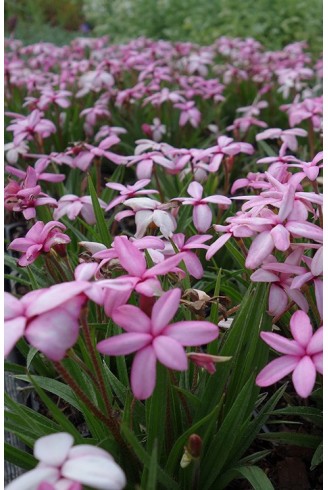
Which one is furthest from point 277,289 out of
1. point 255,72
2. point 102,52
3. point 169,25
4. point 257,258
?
point 169,25

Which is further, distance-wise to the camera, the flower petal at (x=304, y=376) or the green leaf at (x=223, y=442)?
the green leaf at (x=223, y=442)

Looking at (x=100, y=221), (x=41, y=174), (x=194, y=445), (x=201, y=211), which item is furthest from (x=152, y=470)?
(x=41, y=174)

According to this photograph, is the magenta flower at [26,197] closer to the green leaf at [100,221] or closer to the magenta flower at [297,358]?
the green leaf at [100,221]

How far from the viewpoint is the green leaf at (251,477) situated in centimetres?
75

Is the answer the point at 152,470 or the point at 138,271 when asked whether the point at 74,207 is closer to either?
the point at 138,271

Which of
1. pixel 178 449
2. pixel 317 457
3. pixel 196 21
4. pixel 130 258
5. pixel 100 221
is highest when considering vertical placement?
pixel 196 21

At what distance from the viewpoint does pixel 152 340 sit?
568 millimetres

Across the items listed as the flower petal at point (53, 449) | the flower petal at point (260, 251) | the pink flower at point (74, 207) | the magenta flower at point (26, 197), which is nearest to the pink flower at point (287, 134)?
the pink flower at point (74, 207)

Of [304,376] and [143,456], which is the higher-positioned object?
[304,376]

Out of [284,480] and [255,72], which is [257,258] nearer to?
[284,480]

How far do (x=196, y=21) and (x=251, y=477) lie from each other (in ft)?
17.3

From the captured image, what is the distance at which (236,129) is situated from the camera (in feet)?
6.39

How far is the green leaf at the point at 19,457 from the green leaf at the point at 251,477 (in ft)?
0.84

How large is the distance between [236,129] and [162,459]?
53.4 inches
